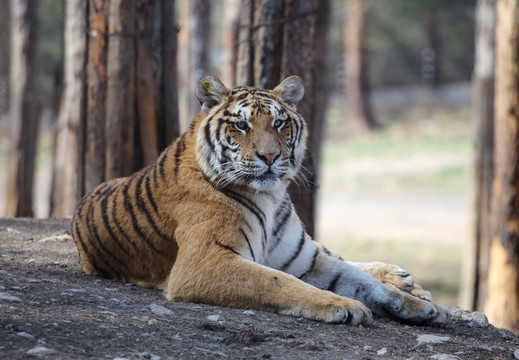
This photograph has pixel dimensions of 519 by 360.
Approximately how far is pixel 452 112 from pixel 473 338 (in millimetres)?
24609

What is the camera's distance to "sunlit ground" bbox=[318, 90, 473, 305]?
1426 cm

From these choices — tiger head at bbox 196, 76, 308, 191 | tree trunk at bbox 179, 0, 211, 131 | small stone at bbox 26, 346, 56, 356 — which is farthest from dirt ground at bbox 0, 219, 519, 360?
tree trunk at bbox 179, 0, 211, 131

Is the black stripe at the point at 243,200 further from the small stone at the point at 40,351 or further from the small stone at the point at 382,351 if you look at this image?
the small stone at the point at 40,351

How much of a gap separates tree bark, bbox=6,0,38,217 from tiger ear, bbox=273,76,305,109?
8.30 metres

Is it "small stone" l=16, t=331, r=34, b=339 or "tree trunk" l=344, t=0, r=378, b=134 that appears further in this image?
"tree trunk" l=344, t=0, r=378, b=134

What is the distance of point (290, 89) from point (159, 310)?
5.23 ft

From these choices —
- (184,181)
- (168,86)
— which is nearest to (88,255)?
(184,181)

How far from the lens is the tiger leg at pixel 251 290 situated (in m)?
4.06

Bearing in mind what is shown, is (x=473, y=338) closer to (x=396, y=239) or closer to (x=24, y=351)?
(x=24, y=351)

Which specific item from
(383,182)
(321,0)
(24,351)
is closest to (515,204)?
(321,0)

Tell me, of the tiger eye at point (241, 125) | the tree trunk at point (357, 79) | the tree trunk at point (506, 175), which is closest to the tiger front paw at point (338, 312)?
the tiger eye at point (241, 125)

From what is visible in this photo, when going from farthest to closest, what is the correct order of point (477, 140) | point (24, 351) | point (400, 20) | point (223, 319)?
point (400, 20)
point (477, 140)
point (223, 319)
point (24, 351)

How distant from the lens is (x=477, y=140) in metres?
10.1

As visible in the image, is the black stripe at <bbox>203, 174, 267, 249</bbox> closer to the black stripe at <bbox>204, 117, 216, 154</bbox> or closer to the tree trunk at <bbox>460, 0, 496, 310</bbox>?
the black stripe at <bbox>204, 117, 216, 154</bbox>
